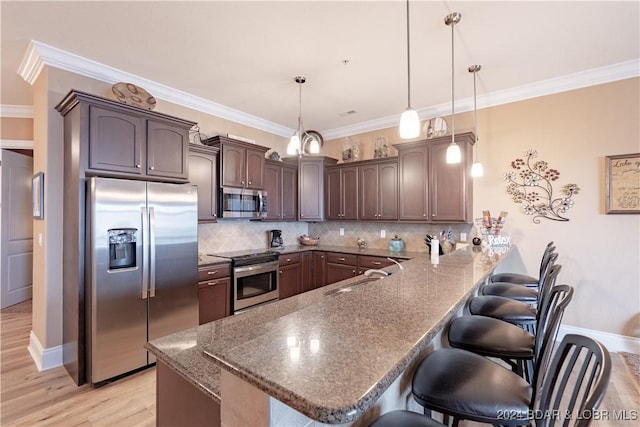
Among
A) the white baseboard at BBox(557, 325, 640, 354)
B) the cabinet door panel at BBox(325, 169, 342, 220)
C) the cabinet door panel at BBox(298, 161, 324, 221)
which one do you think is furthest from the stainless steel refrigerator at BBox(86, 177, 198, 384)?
the white baseboard at BBox(557, 325, 640, 354)

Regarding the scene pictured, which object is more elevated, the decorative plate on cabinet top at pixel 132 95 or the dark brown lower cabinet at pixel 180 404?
the decorative plate on cabinet top at pixel 132 95

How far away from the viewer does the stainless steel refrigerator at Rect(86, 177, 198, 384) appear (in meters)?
2.42

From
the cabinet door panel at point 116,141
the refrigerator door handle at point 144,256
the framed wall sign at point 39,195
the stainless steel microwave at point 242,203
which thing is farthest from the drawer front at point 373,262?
the framed wall sign at point 39,195

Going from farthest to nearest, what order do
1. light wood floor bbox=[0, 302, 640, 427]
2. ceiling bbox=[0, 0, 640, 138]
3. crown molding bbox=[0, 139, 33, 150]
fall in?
1. crown molding bbox=[0, 139, 33, 150]
2. ceiling bbox=[0, 0, 640, 138]
3. light wood floor bbox=[0, 302, 640, 427]

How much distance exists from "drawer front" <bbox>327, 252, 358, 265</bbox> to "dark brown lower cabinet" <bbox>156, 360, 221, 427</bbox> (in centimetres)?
325

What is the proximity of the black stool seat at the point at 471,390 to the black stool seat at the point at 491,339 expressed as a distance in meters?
0.24

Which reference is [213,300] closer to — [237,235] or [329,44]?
[237,235]

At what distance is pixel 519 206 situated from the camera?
356cm

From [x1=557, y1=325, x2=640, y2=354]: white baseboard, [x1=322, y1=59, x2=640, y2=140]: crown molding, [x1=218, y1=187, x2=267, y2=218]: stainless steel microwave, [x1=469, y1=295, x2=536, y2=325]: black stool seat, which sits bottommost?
[x1=557, y1=325, x2=640, y2=354]: white baseboard

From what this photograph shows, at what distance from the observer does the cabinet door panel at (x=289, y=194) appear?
187 inches

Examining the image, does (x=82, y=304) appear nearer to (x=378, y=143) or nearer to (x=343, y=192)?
(x=343, y=192)

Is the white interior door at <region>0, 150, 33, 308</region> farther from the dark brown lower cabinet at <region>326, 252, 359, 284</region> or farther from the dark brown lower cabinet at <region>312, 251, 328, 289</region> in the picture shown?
the dark brown lower cabinet at <region>326, 252, 359, 284</region>

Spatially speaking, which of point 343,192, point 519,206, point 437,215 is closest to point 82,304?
point 343,192

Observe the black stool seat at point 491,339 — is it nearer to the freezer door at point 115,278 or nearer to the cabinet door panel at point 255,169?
the freezer door at point 115,278
